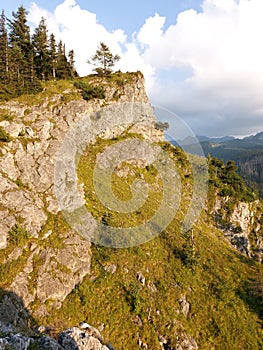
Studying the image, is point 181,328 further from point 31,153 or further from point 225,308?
point 31,153

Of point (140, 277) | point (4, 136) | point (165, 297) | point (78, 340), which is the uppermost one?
point (4, 136)

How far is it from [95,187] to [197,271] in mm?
17378

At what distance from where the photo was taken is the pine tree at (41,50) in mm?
44200

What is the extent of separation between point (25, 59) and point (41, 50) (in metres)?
3.87

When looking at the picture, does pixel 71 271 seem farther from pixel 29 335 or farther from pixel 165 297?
pixel 165 297

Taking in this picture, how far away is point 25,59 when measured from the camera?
4353 cm

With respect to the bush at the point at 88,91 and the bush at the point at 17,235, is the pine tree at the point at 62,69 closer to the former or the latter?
the bush at the point at 88,91

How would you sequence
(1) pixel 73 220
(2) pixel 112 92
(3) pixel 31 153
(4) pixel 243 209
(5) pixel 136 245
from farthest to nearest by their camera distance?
1. (4) pixel 243 209
2. (2) pixel 112 92
3. (3) pixel 31 153
4. (5) pixel 136 245
5. (1) pixel 73 220

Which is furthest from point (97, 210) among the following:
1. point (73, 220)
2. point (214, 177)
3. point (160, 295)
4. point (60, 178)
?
point (214, 177)

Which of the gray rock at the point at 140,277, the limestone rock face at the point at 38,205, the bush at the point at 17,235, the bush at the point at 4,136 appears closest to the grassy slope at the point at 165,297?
the gray rock at the point at 140,277

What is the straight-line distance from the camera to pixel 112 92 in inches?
1955

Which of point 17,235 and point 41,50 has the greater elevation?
point 41,50

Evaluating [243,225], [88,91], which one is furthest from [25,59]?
[243,225]

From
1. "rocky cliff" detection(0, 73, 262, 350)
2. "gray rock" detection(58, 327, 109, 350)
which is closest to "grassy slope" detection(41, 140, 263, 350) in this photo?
"rocky cliff" detection(0, 73, 262, 350)
